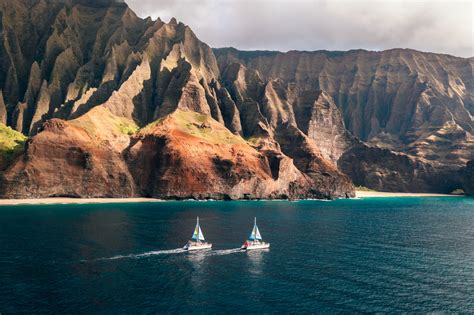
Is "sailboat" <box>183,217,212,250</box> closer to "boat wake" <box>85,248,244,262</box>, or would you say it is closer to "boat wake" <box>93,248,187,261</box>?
"boat wake" <box>85,248,244,262</box>

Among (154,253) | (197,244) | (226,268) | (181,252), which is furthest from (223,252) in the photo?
(154,253)

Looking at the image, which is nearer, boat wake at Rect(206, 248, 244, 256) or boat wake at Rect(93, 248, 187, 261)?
boat wake at Rect(93, 248, 187, 261)

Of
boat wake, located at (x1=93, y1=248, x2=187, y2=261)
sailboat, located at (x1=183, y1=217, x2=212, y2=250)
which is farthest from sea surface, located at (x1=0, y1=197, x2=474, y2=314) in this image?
sailboat, located at (x1=183, y1=217, x2=212, y2=250)

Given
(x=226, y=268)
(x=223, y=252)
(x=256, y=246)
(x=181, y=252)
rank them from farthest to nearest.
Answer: (x=256, y=246)
(x=223, y=252)
(x=181, y=252)
(x=226, y=268)

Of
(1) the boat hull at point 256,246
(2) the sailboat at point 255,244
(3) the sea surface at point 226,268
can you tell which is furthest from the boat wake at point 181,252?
(2) the sailboat at point 255,244

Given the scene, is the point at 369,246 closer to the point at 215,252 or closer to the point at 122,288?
the point at 215,252

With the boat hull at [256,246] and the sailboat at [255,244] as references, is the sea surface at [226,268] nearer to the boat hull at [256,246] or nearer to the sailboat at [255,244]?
the boat hull at [256,246]

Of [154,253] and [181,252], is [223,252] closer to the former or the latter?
[181,252]

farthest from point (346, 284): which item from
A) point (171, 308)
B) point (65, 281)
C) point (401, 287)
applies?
point (65, 281)
